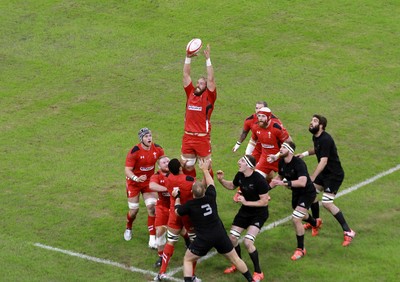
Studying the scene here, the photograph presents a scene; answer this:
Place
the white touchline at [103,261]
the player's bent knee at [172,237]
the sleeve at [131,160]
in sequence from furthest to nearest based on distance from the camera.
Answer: the sleeve at [131,160] < the white touchline at [103,261] < the player's bent knee at [172,237]

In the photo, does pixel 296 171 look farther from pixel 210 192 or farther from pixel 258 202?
pixel 210 192

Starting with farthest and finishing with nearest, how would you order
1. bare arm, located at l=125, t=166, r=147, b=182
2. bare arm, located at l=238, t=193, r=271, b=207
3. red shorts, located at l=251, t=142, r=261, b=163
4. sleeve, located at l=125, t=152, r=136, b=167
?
red shorts, located at l=251, t=142, r=261, b=163 → sleeve, located at l=125, t=152, r=136, b=167 → bare arm, located at l=125, t=166, r=147, b=182 → bare arm, located at l=238, t=193, r=271, b=207

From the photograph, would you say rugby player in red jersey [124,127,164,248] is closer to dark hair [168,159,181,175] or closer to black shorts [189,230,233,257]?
dark hair [168,159,181,175]

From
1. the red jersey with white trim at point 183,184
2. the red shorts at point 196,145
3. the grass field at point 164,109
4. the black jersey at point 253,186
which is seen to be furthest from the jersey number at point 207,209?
the red shorts at point 196,145

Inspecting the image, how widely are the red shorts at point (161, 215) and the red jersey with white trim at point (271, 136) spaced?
3322 millimetres

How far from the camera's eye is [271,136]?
17844 millimetres

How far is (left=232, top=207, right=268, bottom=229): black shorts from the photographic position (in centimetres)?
1508

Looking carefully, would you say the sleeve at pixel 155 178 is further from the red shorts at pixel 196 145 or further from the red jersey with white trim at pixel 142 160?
the red shorts at pixel 196 145

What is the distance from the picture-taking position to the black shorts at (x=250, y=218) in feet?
49.5

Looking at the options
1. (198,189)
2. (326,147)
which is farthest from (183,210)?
(326,147)

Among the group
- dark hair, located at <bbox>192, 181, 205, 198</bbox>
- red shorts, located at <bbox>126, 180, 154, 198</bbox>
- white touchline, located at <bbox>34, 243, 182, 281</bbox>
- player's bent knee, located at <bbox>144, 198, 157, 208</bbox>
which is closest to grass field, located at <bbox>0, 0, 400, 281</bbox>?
white touchline, located at <bbox>34, 243, 182, 281</bbox>

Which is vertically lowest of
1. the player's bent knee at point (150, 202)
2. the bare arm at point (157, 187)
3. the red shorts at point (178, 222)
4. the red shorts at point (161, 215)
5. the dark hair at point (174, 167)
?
the player's bent knee at point (150, 202)

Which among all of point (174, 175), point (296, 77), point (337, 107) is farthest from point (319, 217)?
point (296, 77)

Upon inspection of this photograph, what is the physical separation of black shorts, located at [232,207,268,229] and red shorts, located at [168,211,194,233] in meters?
0.99
